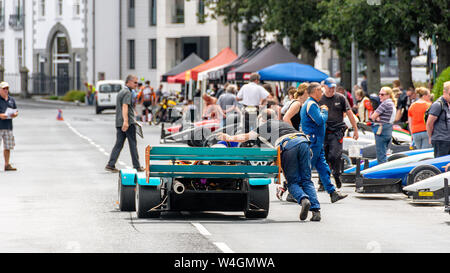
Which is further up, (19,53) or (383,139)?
(19,53)

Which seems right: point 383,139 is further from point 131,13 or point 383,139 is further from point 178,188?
point 131,13

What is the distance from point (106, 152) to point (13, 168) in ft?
19.3

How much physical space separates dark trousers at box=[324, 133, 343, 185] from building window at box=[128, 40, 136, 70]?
2329 inches

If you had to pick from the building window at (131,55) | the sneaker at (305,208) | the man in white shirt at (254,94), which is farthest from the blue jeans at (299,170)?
the building window at (131,55)

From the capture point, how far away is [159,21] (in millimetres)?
72688

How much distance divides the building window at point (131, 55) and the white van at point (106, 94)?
18.0 metres

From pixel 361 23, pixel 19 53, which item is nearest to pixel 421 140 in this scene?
pixel 361 23

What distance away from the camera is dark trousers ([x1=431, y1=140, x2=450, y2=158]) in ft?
54.2

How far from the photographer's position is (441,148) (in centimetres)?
1659

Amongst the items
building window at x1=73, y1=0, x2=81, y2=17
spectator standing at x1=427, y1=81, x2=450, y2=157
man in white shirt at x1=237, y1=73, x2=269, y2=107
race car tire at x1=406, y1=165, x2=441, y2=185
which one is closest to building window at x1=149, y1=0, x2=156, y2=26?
building window at x1=73, y1=0, x2=81, y2=17

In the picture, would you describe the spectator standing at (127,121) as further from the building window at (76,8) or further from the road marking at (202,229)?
the building window at (76,8)

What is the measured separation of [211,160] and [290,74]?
64.2ft
